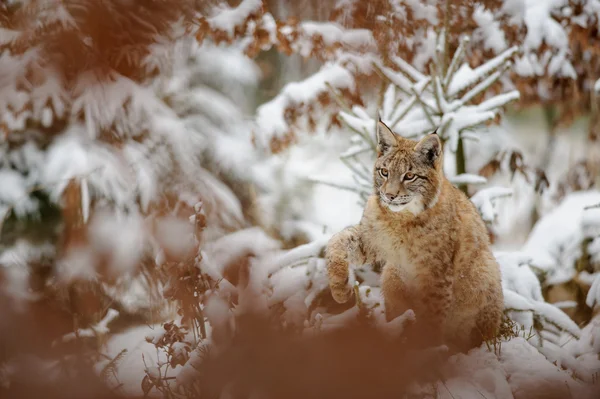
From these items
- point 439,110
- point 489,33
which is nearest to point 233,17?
point 439,110

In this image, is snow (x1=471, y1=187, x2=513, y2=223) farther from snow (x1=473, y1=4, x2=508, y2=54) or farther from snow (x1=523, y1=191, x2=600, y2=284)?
snow (x1=473, y1=4, x2=508, y2=54)

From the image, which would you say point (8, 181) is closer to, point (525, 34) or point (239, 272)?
point (239, 272)

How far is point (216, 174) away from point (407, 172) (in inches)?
213

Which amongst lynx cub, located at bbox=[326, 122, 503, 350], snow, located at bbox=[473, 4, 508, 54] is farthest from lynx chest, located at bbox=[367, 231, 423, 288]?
snow, located at bbox=[473, 4, 508, 54]

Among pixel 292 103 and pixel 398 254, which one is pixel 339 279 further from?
pixel 292 103

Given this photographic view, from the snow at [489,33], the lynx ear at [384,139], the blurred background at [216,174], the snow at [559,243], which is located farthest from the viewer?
the snow at [489,33]

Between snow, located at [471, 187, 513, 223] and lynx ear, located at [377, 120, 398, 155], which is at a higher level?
lynx ear, located at [377, 120, 398, 155]

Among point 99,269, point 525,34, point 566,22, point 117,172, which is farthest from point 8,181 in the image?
point 566,22

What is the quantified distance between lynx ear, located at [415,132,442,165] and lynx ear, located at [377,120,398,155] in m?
0.10

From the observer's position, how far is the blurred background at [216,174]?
86.4 inches

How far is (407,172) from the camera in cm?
213

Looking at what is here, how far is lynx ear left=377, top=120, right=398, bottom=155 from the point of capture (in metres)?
2.07

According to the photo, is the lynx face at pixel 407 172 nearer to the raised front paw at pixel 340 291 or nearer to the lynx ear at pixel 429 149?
the lynx ear at pixel 429 149

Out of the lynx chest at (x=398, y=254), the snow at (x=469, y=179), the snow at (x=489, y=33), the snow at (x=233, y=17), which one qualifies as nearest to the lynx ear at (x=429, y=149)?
the lynx chest at (x=398, y=254)
